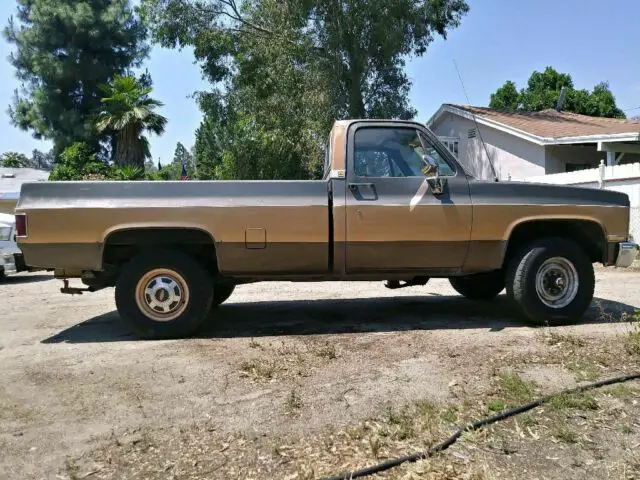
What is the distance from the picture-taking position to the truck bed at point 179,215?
5180 millimetres

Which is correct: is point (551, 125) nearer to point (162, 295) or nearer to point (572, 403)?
point (162, 295)

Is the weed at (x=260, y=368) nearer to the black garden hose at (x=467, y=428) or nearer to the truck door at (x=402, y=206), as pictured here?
the truck door at (x=402, y=206)

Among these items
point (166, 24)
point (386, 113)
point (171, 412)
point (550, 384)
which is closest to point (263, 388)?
point (171, 412)

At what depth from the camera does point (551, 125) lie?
20.4 meters

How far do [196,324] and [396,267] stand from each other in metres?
1.97

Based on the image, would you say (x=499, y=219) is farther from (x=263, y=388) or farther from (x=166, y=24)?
(x=166, y=24)

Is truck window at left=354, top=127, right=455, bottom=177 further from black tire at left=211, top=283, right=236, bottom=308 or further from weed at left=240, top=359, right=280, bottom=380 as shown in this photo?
black tire at left=211, top=283, right=236, bottom=308

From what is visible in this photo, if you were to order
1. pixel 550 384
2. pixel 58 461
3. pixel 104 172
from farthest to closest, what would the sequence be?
pixel 104 172
pixel 550 384
pixel 58 461

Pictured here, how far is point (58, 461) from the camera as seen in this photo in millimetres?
3072

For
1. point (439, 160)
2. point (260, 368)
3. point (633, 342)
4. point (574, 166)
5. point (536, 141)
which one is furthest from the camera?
point (574, 166)

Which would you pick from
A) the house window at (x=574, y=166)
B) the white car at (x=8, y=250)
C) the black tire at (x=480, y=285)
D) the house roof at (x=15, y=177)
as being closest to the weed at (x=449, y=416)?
the black tire at (x=480, y=285)

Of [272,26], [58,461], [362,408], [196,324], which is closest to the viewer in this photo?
[58,461]

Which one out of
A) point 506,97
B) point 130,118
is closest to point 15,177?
point 130,118

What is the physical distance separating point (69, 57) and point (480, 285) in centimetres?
3338
